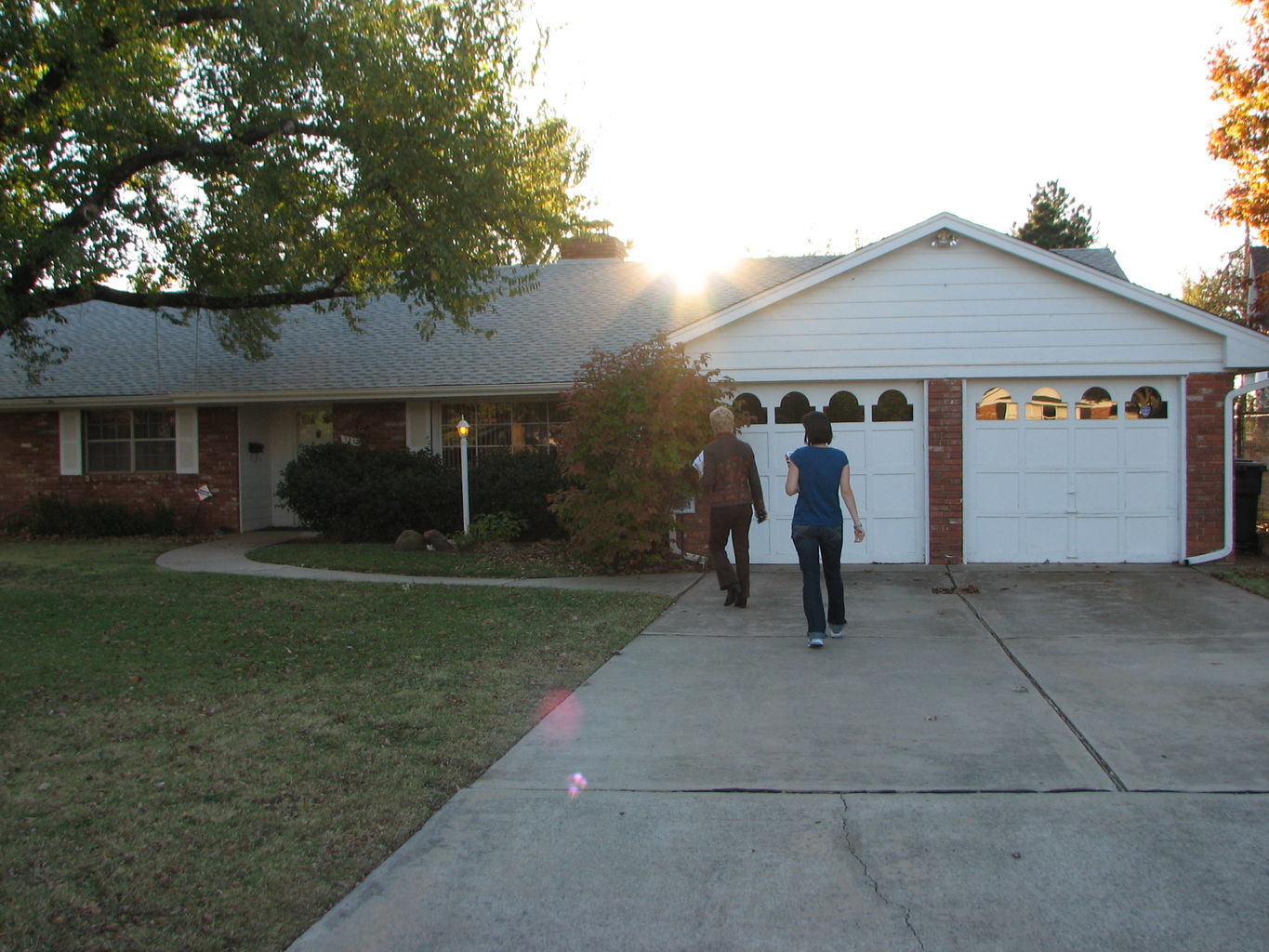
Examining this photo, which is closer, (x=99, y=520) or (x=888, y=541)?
(x=888, y=541)

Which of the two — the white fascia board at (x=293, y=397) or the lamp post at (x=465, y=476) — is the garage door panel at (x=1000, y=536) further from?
the lamp post at (x=465, y=476)

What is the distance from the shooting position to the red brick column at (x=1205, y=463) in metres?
11.9

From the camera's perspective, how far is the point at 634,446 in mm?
11398

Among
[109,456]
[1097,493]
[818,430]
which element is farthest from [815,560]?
[109,456]

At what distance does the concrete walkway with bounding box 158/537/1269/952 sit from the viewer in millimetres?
3307

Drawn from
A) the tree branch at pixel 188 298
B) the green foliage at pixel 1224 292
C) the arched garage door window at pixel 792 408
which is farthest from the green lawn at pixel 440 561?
the green foliage at pixel 1224 292

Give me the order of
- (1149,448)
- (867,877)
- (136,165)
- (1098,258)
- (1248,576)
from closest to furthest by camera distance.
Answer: (867,877) → (1248,576) → (136,165) → (1149,448) → (1098,258)

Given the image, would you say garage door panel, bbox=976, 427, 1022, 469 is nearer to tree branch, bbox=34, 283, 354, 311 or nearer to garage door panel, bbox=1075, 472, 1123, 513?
garage door panel, bbox=1075, 472, 1123, 513

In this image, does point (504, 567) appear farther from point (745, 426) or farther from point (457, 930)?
point (457, 930)

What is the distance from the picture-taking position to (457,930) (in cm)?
330

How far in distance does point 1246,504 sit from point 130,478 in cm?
1651

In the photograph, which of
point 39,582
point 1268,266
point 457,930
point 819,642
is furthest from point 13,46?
point 1268,266

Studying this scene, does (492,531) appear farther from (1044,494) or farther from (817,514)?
(817,514)

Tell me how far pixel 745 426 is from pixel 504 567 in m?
3.31
